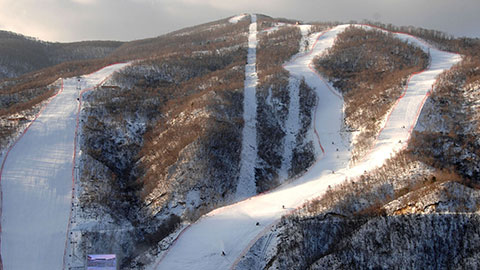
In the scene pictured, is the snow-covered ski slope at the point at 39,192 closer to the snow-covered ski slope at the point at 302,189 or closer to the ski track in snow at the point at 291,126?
the snow-covered ski slope at the point at 302,189

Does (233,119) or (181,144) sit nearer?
(181,144)

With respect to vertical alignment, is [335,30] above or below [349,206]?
above

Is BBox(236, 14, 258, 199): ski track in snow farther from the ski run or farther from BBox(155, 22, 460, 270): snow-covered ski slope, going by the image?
BBox(155, 22, 460, 270): snow-covered ski slope

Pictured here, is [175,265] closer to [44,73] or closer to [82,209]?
[82,209]

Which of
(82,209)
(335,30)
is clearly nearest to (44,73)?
(82,209)

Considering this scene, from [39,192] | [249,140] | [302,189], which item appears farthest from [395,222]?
[39,192]

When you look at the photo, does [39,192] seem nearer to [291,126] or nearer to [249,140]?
[249,140]

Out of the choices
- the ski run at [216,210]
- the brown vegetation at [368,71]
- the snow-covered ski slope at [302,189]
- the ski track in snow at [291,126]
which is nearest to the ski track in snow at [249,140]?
the ski run at [216,210]
